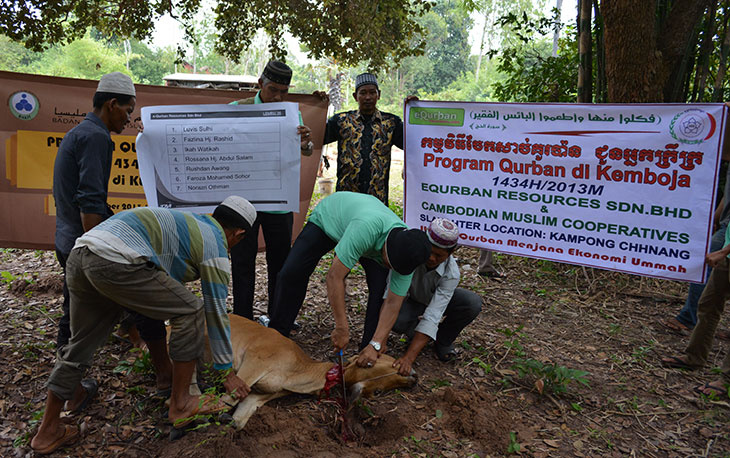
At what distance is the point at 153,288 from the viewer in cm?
252

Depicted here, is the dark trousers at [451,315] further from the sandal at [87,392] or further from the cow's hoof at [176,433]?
the sandal at [87,392]

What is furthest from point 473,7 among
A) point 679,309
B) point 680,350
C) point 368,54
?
point 680,350

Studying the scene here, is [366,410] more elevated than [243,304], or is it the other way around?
[243,304]

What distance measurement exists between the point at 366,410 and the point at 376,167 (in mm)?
1941

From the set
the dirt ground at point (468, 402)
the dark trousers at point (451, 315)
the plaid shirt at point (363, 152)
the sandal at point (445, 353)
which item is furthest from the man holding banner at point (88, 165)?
the sandal at point (445, 353)

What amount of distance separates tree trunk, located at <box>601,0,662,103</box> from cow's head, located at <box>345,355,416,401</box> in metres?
3.79

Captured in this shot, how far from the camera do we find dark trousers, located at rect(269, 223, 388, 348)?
3.57 metres

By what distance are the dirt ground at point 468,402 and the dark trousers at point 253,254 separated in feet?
1.91

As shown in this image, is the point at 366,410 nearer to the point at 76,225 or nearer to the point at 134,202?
the point at 76,225

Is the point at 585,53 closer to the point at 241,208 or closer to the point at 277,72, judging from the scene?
the point at 277,72

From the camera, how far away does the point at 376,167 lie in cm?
418

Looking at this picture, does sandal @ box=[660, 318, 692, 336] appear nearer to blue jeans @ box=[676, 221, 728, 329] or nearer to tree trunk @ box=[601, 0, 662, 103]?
blue jeans @ box=[676, 221, 728, 329]

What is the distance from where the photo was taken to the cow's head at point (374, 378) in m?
3.18

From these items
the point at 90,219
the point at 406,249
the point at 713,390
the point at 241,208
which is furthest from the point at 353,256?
the point at 713,390
